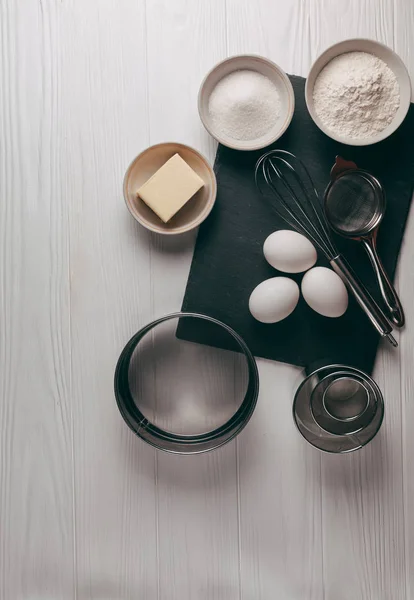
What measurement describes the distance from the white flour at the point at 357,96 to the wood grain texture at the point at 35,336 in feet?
1.22

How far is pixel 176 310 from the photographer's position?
82 centimetres

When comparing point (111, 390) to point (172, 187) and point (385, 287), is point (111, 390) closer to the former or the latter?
point (172, 187)

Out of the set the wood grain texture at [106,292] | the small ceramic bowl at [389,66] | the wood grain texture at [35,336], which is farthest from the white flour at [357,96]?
the wood grain texture at [35,336]

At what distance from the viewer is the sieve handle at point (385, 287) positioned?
30.9 inches

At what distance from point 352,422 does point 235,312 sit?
21 cm

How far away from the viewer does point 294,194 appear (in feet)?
2.65

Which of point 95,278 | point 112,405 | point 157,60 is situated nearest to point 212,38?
point 157,60

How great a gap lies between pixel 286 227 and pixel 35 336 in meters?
0.38

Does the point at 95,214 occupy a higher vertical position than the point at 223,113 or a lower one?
lower

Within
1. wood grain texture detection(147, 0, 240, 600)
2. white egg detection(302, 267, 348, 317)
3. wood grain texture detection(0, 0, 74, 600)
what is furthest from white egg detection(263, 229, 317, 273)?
wood grain texture detection(0, 0, 74, 600)

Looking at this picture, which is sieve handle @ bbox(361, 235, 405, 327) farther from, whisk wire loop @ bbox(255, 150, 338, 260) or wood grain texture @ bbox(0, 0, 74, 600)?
wood grain texture @ bbox(0, 0, 74, 600)

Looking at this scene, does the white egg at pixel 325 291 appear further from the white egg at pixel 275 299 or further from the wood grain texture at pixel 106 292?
the wood grain texture at pixel 106 292

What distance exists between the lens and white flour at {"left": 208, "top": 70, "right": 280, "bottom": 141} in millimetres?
777

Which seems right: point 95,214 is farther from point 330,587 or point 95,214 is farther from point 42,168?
point 330,587
